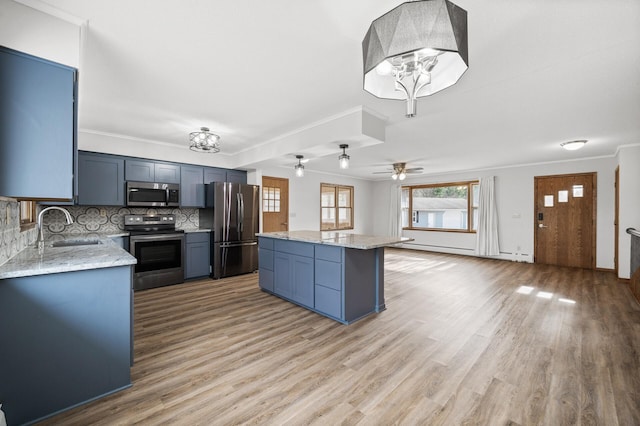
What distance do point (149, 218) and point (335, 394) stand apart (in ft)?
13.8

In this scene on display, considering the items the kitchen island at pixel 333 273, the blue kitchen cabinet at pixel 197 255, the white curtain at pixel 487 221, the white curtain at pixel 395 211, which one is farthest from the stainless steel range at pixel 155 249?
the white curtain at pixel 487 221

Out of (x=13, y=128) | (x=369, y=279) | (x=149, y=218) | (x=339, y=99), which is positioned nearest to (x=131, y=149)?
(x=149, y=218)

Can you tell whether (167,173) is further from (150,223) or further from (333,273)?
(333,273)

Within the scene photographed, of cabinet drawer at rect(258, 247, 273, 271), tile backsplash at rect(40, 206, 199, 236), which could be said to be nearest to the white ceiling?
tile backsplash at rect(40, 206, 199, 236)

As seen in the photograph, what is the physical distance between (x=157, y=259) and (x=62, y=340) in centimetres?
287

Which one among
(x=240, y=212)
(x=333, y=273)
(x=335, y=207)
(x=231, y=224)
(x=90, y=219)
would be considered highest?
(x=335, y=207)

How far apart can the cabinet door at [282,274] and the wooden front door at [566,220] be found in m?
6.12

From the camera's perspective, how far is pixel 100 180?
4031mm

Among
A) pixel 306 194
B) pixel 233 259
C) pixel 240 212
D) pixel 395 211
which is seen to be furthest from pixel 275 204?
pixel 395 211

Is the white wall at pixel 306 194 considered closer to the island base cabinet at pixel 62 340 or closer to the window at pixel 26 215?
the window at pixel 26 215

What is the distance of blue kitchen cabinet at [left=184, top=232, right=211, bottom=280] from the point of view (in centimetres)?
473

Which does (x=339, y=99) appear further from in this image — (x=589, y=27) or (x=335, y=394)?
(x=335, y=394)

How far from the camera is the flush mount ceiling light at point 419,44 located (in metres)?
1.03

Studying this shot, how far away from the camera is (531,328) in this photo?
9.36 ft
